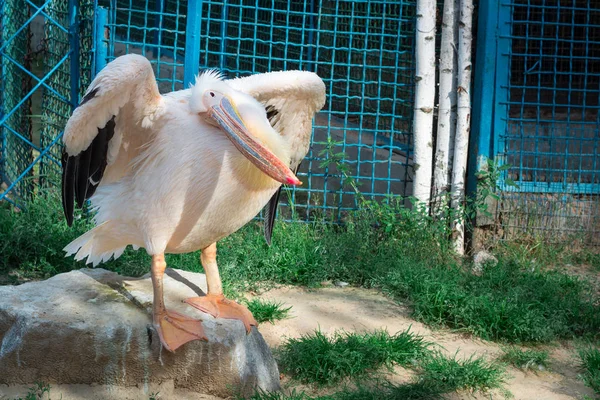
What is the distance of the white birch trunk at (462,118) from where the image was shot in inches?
226

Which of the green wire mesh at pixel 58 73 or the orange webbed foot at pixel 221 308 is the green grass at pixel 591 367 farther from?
the green wire mesh at pixel 58 73

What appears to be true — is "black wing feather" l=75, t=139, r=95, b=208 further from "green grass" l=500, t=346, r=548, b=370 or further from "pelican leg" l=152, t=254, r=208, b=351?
"green grass" l=500, t=346, r=548, b=370

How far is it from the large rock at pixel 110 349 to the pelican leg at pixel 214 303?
62 millimetres

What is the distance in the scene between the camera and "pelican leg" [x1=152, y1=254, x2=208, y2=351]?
11.3 ft

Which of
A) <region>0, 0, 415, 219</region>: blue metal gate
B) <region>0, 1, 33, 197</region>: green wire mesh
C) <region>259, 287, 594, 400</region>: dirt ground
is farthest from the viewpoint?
<region>0, 1, 33, 197</region>: green wire mesh

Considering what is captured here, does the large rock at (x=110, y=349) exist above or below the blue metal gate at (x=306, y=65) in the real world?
below

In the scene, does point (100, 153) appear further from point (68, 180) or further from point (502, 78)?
point (502, 78)

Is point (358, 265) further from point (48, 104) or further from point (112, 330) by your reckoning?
point (48, 104)

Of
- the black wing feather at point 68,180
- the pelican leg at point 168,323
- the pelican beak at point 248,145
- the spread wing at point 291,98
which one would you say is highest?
the spread wing at point 291,98

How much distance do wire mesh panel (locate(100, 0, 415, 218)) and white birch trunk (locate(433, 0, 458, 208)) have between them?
0.91ft

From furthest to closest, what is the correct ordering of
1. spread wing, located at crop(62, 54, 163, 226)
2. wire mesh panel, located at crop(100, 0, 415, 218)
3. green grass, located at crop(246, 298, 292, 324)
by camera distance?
wire mesh panel, located at crop(100, 0, 415, 218) → green grass, located at crop(246, 298, 292, 324) → spread wing, located at crop(62, 54, 163, 226)

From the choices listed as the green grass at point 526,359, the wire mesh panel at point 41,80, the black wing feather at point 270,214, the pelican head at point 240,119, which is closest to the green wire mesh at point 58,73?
the wire mesh panel at point 41,80

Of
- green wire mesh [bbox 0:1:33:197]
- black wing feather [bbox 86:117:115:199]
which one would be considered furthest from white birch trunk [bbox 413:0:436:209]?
green wire mesh [bbox 0:1:33:197]

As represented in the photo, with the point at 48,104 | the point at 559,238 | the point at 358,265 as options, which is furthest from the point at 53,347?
the point at 559,238
